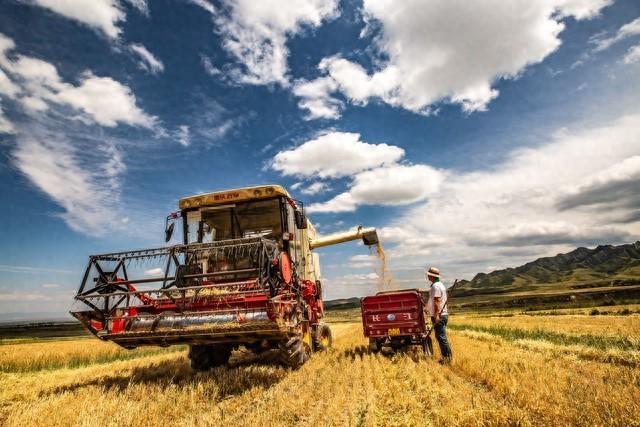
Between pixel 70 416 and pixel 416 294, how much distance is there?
7.25 meters

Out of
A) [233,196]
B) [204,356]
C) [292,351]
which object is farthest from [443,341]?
[233,196]

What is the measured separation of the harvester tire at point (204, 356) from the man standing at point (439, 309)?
4.45m

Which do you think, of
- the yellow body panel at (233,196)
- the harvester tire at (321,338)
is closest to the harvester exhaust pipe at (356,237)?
the harvester tire at (321,338)

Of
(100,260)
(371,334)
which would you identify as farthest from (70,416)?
(371,334)

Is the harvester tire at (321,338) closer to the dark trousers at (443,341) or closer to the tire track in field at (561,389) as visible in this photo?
the dark trousers at (443,341)

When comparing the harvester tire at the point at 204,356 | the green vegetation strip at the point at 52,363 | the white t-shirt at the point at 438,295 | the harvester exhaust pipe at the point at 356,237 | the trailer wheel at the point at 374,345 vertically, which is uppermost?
the harvester exhaust pipe at the point at 356,237

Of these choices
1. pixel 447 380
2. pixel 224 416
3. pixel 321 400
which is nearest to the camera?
pixel 224 416

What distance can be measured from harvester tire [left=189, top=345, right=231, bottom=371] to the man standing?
14.6 feet

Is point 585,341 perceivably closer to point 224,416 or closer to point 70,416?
point 224,416

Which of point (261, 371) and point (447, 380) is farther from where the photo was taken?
point (261, 371)

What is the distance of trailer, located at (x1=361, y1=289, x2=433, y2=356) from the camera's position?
8.91m

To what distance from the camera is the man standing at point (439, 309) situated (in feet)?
24.6

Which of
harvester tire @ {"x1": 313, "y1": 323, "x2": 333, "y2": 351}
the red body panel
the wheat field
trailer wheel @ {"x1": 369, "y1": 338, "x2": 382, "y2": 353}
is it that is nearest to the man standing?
the wheat field

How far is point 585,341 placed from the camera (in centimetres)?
1023
